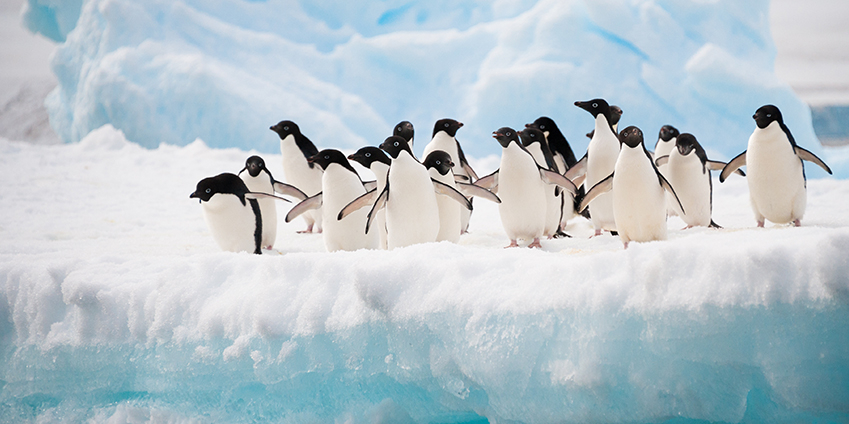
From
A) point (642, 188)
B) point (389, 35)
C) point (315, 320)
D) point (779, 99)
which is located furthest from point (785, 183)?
point (389, 35)

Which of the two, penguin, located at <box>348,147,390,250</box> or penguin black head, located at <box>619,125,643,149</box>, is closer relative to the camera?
penguin black head, located at <box>619,125,643,149</box>

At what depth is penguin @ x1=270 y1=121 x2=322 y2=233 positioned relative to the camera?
4977mm

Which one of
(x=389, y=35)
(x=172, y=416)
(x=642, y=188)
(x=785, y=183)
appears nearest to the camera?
(x=172, y=416)

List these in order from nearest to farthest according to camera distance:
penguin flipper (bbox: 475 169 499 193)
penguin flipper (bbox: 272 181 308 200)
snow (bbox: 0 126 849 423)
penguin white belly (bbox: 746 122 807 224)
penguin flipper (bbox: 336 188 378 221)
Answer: snow (bbox: 0 126 849 423) → penguin flipper (bbox: 336 188 378 221) → penguin white belly (bbox: 746 122 807 224) → penguin flipper (bbox: 475 169 499 193) → penguin flipper (bbox: 272 181 308 200)

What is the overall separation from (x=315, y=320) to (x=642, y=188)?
1.79m

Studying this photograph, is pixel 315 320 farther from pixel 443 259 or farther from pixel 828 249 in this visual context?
pixel 828 249

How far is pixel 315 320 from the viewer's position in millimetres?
2008

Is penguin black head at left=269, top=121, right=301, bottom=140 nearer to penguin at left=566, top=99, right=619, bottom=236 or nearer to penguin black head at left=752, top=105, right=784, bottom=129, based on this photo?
penguin at left=566, top=99, right=619, bottom=236

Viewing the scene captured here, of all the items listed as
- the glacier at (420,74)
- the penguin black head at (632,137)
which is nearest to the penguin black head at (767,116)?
the penguin black head at (632,137)

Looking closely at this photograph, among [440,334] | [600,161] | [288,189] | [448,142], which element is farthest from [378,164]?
[440,334]

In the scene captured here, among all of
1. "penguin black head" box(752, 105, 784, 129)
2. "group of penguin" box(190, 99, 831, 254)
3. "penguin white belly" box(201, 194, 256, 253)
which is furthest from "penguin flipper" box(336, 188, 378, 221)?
"penguin black head" box(752, 105, 784, 129)

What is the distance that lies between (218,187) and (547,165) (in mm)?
2103

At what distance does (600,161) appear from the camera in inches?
154

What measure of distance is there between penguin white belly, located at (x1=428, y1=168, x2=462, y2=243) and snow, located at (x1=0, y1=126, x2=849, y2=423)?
111 centimetres
